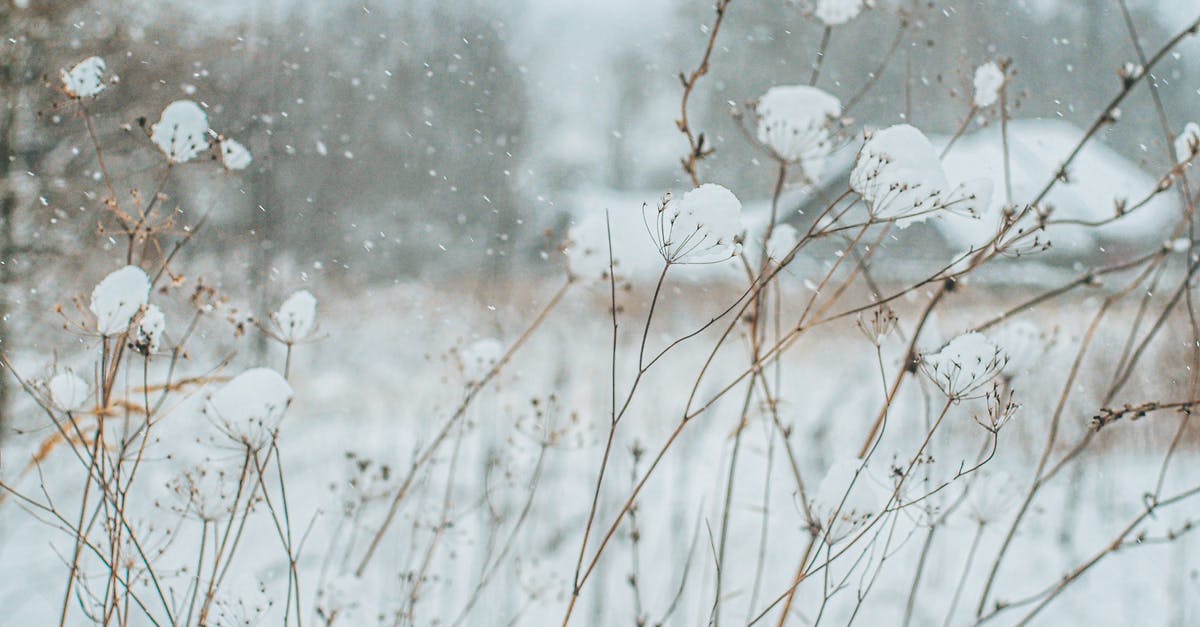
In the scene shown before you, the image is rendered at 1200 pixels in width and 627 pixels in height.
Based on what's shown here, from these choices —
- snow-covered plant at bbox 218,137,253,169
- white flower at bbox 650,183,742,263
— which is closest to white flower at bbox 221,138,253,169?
snow-covered plant at bbox 218,137,253,169

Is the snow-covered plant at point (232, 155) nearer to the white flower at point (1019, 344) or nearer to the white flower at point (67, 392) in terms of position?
the white flower at point (67, 392)

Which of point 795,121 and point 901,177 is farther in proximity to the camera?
point 795,121

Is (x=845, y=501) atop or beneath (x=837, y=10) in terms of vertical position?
beneath

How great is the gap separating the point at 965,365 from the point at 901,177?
17cm

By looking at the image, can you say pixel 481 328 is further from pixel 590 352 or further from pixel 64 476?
pixel 64 476

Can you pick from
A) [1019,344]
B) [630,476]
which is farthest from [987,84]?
[630,476]

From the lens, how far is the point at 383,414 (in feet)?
12.7

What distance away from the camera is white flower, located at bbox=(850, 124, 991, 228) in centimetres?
60

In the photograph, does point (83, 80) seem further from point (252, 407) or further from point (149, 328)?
point (252, 407)

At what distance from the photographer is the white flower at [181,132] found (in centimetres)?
80

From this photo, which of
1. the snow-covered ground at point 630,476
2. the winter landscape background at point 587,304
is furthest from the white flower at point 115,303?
the snow-covered ground at point 630,476

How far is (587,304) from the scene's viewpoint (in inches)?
156

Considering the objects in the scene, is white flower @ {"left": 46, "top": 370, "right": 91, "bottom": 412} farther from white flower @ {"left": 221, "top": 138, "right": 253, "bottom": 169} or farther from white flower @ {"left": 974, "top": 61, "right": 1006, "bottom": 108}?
white flower @ {"left": 974, "top": 61, "right": 1006, "bottom": 108}

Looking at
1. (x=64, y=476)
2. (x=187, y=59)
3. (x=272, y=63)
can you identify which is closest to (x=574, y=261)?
(x=187, y=59)
